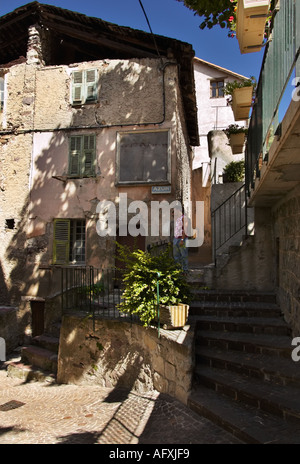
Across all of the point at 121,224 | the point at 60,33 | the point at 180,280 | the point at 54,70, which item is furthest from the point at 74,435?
the point at 60,33

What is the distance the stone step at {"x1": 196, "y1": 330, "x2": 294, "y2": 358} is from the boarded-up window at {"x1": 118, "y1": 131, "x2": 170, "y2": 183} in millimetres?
5461

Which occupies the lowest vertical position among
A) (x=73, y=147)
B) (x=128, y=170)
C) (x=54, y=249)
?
(x=54, y=249)

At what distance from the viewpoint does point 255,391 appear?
416 cm

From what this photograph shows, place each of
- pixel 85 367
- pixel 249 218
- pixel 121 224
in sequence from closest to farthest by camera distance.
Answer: pixel 85 367 → pixel 249 218 → pixel 121 224

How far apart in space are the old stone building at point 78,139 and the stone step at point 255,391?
553 centimetres

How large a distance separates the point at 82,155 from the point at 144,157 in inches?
80.6

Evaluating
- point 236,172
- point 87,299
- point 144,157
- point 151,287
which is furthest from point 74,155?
point 151,287

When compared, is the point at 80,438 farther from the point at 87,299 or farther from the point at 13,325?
the point at 13,325

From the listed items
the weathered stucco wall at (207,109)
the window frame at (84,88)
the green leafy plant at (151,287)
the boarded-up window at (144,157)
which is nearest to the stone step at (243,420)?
the green leafy plant at (151,287)

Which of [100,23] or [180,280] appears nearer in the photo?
[180,280]

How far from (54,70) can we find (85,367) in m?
9.64

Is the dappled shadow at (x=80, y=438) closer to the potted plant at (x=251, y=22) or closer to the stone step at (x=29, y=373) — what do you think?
the stone step at (x=29, y=373)

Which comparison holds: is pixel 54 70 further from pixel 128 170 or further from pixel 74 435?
pixel 74 435

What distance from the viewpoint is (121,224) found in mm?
10141
